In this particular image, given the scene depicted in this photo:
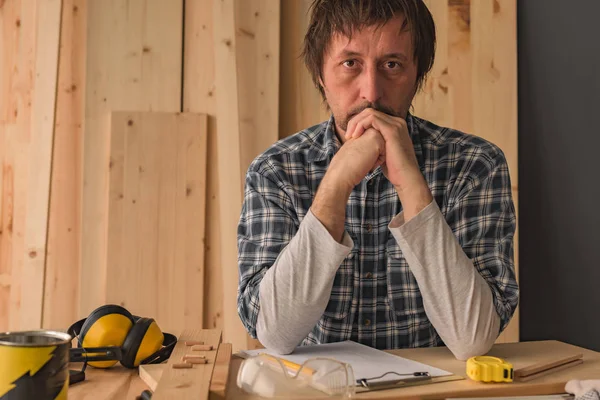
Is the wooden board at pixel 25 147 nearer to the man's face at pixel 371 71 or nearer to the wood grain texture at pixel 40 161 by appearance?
the wood grain texture at pixel 40 161

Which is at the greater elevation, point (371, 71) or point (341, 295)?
point (371, 71)

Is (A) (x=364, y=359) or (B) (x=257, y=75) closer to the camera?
(A) (x=364, y=359)

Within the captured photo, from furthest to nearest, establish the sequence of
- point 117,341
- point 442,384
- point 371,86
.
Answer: point 371,86 < point 117,341 < point 442,384

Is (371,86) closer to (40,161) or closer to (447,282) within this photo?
(447,282)

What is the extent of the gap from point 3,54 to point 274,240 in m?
1.97

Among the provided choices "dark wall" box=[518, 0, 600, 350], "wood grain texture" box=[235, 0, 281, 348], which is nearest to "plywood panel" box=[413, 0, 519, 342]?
"dark wall" box=[518, 0, 600, 350]

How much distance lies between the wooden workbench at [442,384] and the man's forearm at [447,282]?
49mm

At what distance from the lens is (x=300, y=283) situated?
4.47 ft

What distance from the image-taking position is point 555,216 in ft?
8.88

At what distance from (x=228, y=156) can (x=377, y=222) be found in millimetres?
1272

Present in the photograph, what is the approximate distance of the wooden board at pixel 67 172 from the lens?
2.88 metres

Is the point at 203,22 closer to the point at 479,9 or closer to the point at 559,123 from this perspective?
the point at 479,9

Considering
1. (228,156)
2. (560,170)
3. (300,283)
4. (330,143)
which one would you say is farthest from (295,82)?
(300,283)

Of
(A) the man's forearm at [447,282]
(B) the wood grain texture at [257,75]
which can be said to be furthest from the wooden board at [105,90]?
(A) the man's forearm at [447,282]
